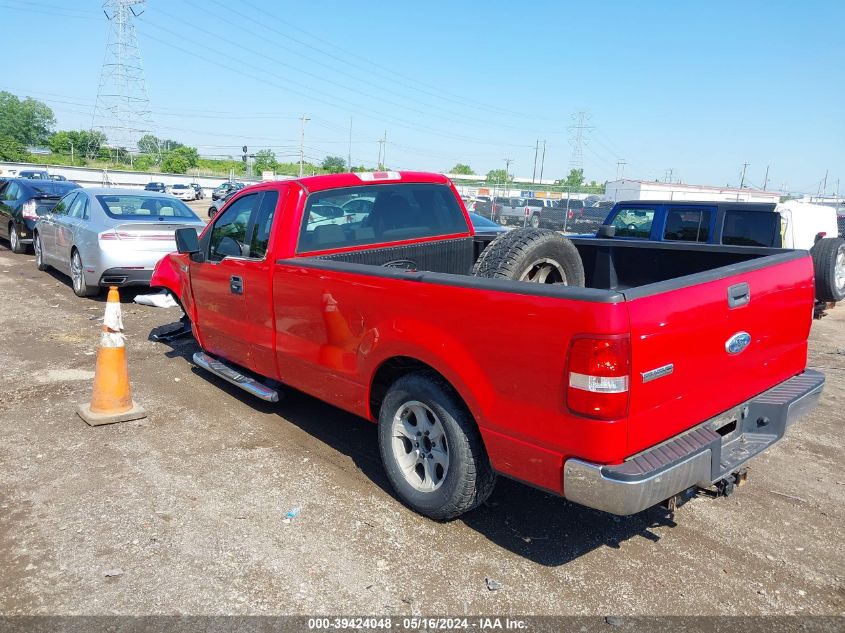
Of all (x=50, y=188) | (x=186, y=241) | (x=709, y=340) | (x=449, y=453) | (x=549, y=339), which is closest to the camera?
(x=549, y=339)

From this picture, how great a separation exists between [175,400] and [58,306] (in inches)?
187

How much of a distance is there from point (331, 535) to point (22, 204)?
13.5 meters

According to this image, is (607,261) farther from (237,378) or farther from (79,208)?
(79,208)

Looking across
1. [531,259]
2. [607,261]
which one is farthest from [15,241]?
[531,259]

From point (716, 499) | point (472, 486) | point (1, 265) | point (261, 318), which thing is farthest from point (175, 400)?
point (1, 265)

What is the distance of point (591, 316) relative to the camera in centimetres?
256

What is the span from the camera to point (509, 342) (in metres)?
2.87

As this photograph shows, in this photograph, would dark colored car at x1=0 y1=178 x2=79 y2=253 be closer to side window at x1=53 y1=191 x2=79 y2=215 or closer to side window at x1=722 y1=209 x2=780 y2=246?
side window at x1=53 y1=191 x2=79 y2=215

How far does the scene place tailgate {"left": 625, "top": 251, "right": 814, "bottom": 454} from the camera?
8.77 feet

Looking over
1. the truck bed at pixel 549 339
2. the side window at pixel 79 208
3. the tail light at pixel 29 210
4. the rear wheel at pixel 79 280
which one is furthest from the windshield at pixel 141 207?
the truck bed at pixel 549 339

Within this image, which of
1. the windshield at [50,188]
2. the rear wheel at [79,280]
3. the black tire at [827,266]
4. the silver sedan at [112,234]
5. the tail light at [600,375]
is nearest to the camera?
the tail light at [600,375]

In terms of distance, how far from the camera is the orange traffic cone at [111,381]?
4902 mm

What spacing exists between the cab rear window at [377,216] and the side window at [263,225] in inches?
10.8

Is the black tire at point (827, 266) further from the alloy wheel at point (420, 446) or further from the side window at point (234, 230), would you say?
the side window at point (234, 230)
